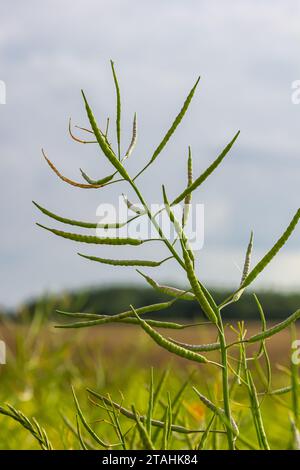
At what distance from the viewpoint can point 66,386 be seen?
1.99 meters

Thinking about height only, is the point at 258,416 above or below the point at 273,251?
below

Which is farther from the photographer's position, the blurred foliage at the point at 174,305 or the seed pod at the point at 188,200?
the blurred foliage at the point at 174,305

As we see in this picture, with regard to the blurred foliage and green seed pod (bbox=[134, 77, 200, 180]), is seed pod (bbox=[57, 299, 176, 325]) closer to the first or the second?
green seed pod (bbox=[134, 77, 200, 180])

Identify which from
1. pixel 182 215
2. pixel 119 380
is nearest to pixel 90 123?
pixel 182 215

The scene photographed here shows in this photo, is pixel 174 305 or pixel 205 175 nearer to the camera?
pixel 205 175

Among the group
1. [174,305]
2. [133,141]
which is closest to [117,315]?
[133,141]

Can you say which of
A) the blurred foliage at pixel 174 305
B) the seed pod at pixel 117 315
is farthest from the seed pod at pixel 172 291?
the blurred foliage at pixel 174 305

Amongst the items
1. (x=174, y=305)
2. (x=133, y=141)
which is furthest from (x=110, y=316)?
(x=174, y=305)

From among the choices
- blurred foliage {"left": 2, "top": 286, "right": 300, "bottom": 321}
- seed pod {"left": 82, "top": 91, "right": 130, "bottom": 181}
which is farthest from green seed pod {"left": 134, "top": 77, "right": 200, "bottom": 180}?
blurred foliage {"left": 2, "top": 286, "right": 300, "bottom": 321}

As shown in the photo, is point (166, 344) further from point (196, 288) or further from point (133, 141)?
point (133, 141)

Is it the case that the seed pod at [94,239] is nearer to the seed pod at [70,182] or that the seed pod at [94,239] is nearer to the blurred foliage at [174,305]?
the seed pod at [70,182]

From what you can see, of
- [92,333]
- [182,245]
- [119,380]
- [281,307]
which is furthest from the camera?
[281,307]

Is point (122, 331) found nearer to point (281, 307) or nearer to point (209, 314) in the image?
point (281, 307)
